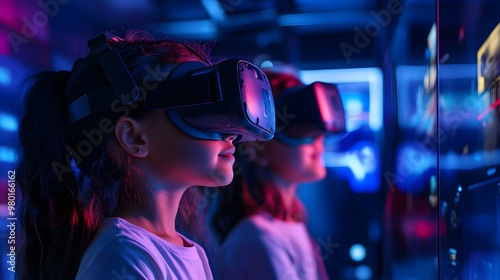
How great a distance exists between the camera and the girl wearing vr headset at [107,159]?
101cm

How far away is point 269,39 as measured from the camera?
2467 mm

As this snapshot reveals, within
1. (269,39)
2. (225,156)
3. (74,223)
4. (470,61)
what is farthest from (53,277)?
(269,39)

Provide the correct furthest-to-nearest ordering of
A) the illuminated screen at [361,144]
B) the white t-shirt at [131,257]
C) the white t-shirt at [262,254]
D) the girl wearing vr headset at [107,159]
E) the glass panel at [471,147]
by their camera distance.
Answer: the illuminated screen at [361,144] → the white t-shirt at [262,254] → the glass panel at [471,147] → the girl wearing vr headset at [107,159] → the white t-shirt at [131,257]

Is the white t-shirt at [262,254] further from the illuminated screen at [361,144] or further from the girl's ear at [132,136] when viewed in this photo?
the illuminated screen at [361,144]

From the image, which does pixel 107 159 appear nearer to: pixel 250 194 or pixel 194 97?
pixel 194 97

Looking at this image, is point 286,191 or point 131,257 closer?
point 131,257

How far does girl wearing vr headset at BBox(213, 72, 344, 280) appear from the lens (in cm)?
151

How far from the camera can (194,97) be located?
978 mm

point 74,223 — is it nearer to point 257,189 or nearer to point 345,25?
point 257,189

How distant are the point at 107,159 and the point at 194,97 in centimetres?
19

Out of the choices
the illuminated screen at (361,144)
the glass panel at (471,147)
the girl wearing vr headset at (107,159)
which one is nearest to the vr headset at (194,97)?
the girl wearing vr headset at (107,159)

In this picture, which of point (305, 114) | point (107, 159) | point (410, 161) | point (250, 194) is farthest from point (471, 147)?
point (410, 161)

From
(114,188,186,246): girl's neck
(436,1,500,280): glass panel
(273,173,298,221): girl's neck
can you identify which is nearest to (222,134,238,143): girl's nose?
(114,188,186,246): girl's neck

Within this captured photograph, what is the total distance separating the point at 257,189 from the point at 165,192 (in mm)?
663
